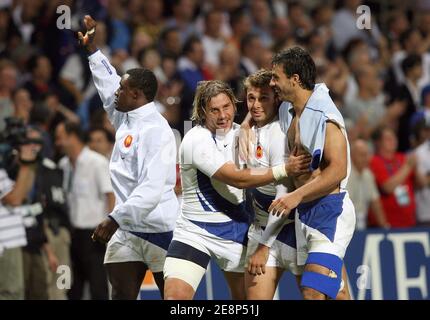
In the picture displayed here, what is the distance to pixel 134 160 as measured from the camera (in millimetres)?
8430

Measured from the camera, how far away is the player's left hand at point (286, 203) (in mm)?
7637

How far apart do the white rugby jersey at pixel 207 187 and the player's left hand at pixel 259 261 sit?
0.35m

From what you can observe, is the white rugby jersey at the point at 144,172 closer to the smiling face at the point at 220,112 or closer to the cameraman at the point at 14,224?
the smiling face at the point at 220,112

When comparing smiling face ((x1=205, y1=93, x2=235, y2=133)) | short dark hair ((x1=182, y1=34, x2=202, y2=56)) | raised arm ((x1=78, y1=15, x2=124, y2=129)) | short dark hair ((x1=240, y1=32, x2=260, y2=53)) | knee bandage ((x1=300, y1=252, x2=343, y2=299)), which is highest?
short dark hair ((x1=240, y1=32, x2=260, y2=53))

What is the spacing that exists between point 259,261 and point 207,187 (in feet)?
2.24

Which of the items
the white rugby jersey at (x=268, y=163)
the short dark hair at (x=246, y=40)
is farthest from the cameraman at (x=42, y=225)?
the short dark hair at (x=246, y=40)

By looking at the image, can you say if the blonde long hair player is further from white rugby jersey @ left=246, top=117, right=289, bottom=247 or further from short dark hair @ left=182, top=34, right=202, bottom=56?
short dark hair @ left=182, top=34, right=202, bottom=56

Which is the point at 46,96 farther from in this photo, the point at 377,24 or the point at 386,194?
the point at 377,24

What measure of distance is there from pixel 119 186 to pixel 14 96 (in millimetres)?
4581

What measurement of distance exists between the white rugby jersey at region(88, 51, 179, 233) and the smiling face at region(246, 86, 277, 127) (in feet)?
2.21

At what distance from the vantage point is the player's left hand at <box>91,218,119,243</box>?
812cm

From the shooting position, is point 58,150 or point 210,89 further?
point 58,150

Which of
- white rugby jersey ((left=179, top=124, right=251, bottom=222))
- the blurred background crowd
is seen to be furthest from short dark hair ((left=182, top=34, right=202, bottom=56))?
white rugby jersey ((left=179, top=124, right=251, bottom=222))
